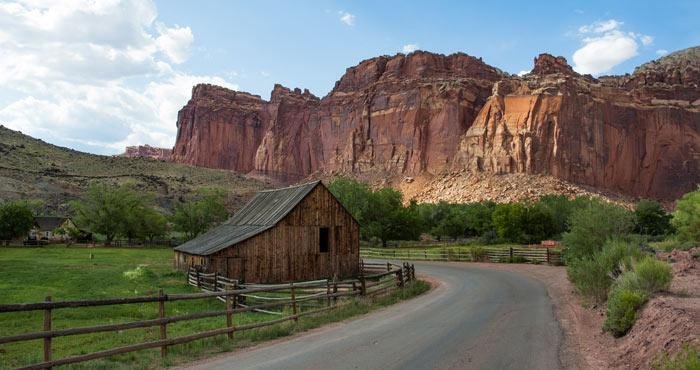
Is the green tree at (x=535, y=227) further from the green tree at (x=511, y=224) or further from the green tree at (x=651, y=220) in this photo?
the green tree at (x=651, y=220)

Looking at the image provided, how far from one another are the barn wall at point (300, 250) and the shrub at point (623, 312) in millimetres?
15571

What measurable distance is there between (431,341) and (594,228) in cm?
1714

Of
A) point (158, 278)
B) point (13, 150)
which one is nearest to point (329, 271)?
point (158, 278)

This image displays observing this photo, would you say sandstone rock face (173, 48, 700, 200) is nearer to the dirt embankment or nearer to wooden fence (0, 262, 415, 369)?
wooden fence (0, 262, 415, 369)

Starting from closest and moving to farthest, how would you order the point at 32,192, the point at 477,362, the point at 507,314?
1. the point at 477,362
2. the point at 507,314
3. the point at 32,192

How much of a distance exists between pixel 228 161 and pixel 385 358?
161583 mm

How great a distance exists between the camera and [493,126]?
108438mm

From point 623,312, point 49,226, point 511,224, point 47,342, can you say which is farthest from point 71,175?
point 623,312

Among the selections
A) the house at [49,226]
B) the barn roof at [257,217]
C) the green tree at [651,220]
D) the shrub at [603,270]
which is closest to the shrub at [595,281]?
the shrub at [603,270]

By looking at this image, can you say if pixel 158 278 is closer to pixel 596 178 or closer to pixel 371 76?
pixel 596 178

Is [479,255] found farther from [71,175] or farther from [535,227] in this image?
[71,175]

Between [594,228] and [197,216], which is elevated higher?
[197,216]

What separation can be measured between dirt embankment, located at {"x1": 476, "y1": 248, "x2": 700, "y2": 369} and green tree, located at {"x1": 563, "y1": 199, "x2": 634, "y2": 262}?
29.4 ft

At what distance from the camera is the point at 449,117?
11688cm
